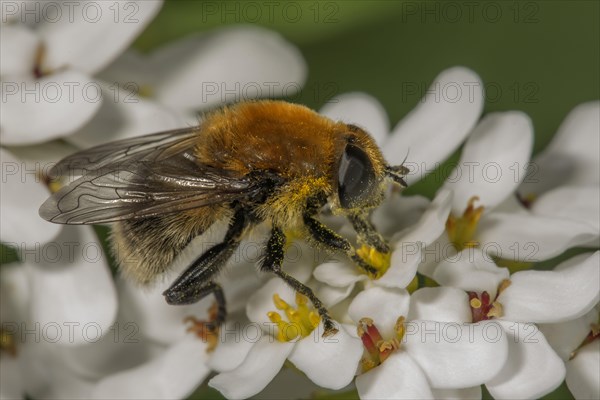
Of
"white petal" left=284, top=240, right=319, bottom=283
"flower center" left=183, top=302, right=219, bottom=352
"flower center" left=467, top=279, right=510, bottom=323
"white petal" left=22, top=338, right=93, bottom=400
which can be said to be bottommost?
"white petal" left=22, top=338, right=93, bottom=400

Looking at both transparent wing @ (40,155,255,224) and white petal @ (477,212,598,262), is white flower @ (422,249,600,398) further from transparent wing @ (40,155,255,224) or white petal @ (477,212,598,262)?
transparent wing @ (40,155,255,224)

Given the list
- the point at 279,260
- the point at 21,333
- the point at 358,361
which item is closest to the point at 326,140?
the point at 279,260

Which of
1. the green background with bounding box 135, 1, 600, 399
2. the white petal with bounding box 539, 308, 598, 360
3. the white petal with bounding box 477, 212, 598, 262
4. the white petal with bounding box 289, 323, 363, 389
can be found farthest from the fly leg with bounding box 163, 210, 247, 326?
the green background with bounding box 135, 1, 600, 399

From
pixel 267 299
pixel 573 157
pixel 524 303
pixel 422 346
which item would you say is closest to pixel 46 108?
pixel 267 299

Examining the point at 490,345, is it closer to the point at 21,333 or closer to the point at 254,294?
the point at 254,294

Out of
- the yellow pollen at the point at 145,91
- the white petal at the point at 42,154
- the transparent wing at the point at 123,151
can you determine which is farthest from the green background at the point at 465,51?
the transparent wing at the point at 123,151
